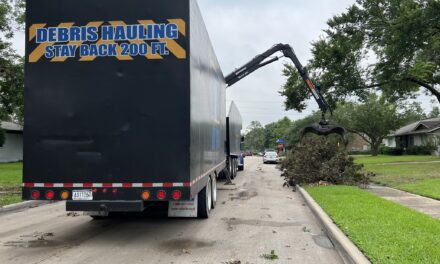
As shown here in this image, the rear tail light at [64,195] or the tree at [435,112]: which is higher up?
the tree at [435,112]

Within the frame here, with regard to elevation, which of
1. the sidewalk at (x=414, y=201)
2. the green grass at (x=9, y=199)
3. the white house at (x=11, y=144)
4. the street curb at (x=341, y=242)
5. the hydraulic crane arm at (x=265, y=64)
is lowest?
the street curb at (x=341, y=242)

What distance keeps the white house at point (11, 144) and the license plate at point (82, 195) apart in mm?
38478

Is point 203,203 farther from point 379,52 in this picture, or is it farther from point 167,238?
point 379,52

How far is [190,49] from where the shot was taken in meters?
7.25

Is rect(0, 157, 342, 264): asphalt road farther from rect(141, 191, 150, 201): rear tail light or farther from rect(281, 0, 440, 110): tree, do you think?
rect(281, 0, 440, 110): tree

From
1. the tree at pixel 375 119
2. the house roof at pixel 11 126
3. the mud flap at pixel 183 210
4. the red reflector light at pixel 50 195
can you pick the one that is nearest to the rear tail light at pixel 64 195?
the red reflector light at pixel 50 195

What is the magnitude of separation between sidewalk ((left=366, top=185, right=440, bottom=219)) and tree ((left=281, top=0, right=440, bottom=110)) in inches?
390

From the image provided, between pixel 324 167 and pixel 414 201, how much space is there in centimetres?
493

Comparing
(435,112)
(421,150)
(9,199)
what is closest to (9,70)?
(9,199)

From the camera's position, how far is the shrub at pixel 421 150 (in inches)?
1881

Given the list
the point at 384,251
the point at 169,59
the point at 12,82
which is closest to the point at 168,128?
the point at 169,59

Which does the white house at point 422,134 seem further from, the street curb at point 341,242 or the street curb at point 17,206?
the street curb at point 17,206

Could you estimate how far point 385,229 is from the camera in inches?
299

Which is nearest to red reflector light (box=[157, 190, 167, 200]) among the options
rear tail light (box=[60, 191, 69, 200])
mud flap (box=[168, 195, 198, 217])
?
rear tail light (box=[60, 191, 69, 200])
